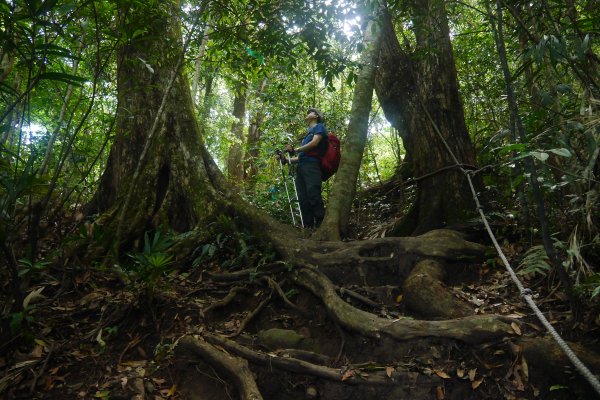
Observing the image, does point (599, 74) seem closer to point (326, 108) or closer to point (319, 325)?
point (319, 325)

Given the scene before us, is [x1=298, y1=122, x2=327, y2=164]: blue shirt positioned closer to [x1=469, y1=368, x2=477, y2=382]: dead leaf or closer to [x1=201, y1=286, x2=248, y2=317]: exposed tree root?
[x1=201, y1=286, x2=248, y2=317]: exposed tree root

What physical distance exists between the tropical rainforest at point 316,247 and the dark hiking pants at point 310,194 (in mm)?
769

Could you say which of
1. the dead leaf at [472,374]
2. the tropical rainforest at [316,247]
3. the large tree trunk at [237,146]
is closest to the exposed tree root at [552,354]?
the tropical rainforest at [316,247]

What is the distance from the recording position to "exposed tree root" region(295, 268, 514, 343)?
9.25 feet

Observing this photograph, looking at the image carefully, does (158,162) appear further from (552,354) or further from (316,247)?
(552,354)

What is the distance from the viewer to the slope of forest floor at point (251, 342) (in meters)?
2.72

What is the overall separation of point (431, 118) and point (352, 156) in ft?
3.56

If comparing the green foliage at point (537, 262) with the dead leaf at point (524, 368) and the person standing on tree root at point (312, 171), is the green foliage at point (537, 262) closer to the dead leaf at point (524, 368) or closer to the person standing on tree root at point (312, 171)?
the dead leaf at point (524, 368)

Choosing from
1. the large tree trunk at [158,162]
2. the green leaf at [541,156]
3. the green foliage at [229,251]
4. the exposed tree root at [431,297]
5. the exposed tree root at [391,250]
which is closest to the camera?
the green leaf at [541,156]

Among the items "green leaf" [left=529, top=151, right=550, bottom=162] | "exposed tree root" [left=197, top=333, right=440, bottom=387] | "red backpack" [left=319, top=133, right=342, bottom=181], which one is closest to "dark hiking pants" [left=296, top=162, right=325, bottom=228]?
"red backpack" [left=319, top=133, right=342, bottom=181]

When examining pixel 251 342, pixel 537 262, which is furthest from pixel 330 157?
pixel 537 262

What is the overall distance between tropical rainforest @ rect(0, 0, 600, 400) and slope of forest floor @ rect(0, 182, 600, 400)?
0.02m

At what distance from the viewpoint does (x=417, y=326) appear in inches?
118

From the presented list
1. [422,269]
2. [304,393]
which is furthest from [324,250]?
[304,393]
